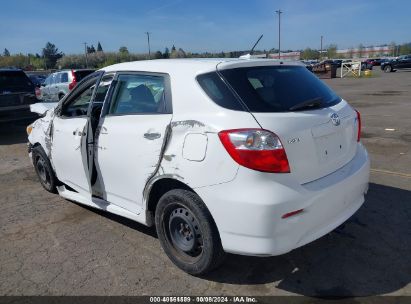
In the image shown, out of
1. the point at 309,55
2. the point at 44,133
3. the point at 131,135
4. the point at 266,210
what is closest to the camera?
the point at 266,210

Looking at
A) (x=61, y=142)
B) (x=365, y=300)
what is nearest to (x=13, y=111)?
(x=61, y=142)

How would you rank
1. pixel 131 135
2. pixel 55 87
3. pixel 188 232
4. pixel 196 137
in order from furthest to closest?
pixel 55 87 < pixel 131 135 < pixel 188 232 < pixel 196 137

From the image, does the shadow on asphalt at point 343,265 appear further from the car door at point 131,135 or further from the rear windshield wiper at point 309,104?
the rear windshield wiper at point 309,104

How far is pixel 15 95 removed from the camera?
10.0 metres

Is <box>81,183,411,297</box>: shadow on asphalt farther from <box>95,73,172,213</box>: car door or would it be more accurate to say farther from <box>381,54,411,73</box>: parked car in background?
<box>381,54,411,73</box>: parked car in background

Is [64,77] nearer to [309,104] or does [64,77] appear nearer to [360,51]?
[309,104]

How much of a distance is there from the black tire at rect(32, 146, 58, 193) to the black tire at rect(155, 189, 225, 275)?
7.82 ft

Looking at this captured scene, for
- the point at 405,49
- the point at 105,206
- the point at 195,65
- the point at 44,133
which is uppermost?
the point at 405,49

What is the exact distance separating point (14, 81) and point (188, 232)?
29.8 feet

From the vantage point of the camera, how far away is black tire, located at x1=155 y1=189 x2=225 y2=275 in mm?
2898

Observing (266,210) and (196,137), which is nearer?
(266,210)

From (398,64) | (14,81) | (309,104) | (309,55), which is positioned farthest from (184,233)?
(309,55)

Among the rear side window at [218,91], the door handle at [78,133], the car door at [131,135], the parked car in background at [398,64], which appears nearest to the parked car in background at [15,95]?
the door handle at [78,133]

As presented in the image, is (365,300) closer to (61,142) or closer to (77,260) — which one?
(77,260)
